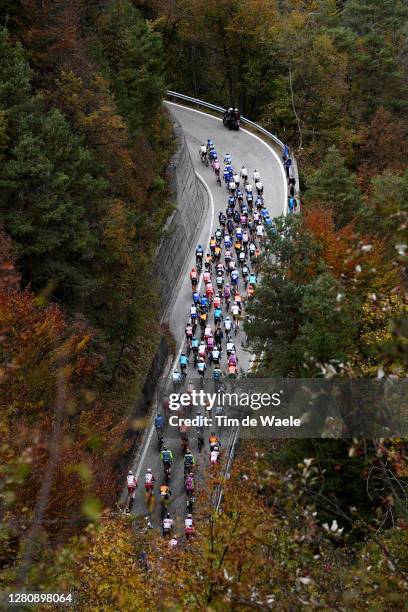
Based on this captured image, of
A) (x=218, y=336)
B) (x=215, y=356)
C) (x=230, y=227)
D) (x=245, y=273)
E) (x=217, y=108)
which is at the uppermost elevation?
(x=217, y=108)

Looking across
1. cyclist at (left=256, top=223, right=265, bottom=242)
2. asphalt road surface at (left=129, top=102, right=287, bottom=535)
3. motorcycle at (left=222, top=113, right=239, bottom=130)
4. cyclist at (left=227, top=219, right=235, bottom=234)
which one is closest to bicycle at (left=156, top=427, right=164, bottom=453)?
asphalt road surface at (left=129, top=102, right=287, bottom=535)

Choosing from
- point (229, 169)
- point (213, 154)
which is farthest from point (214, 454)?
point (213, 154)

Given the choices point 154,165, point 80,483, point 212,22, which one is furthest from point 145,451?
point 212,22

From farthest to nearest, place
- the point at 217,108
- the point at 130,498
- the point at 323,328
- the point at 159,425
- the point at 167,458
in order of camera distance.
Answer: the point at 217,108 → the point at 159,425 → the point at 167,458 → the point at 130,498 → the point at 323,328

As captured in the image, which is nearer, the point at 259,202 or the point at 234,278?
the point at 234,278

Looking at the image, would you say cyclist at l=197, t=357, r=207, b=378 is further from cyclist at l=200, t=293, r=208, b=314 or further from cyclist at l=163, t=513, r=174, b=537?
cyclist at l=163, t=513, r=174, b=537

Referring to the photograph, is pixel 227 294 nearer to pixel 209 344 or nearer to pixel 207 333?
pixel 207 333
